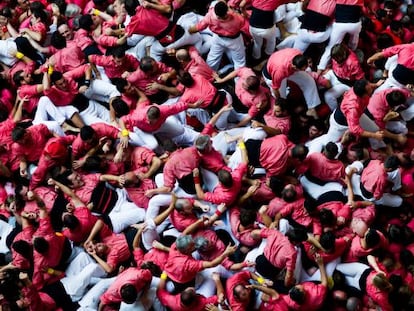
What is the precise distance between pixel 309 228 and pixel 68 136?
3398 millimetres

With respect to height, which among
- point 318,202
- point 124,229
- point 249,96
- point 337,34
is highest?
point 337,34

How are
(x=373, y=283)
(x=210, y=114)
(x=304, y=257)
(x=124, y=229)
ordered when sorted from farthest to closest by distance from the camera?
(x=210, y=114) < (x=124, y=229) < (x=304, y=257) < (x=373, y=283)

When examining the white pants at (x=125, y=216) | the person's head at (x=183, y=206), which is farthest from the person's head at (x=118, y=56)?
the person's head at (x=183, y=206)

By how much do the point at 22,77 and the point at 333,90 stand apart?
4.29 m

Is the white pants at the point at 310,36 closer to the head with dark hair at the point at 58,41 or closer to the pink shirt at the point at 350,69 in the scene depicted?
the pink shirt at the point at 350,69

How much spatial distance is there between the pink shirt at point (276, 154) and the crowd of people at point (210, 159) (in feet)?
0.06

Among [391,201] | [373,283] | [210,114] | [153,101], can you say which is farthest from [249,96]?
[373,283]

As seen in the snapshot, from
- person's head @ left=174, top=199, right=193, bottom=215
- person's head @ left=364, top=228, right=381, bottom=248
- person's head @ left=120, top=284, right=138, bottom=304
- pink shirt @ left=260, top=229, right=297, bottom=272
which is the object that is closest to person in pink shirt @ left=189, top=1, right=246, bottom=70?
person's head @ left=174, top=199, right=193, bottom=215

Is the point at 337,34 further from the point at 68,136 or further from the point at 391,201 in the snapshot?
the point at 68,136

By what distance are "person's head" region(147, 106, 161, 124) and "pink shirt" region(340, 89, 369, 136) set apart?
7.54 feet

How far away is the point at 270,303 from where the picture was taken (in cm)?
764

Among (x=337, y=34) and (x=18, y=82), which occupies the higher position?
(x=337, y=34)

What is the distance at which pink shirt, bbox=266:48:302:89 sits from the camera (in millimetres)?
8516

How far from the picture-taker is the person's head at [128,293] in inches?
290
